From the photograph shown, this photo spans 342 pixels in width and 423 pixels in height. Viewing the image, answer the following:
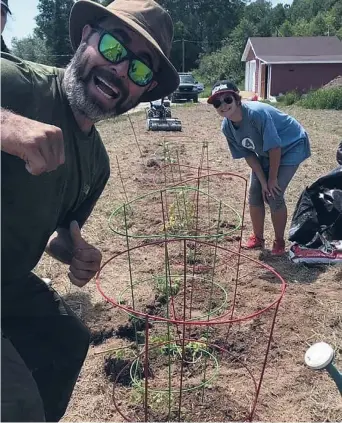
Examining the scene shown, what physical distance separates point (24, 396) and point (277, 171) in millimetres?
2997

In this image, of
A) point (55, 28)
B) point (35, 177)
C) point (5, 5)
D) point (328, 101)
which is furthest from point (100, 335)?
point (55, 28)

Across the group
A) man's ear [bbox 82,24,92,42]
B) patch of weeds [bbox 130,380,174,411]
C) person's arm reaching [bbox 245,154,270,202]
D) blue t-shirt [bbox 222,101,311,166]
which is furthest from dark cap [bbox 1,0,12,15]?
person's arm reaching [bbox 245,154,270,202]

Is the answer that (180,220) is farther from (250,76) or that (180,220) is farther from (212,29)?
(212,29)

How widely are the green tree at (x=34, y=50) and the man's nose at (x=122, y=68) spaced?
47.5m

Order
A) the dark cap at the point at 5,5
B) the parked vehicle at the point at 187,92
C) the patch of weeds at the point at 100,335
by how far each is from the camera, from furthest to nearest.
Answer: the parked vehicle at the point at 187,92 → the patch of weeds at the point at 100,335 → the dark cap at the point at 5,5

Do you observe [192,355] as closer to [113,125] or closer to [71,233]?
[71,233]

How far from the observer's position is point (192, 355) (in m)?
2.96

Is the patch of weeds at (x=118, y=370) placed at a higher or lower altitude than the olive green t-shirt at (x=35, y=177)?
lower

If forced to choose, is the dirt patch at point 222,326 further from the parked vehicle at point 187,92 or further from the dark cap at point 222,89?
the parked vehicle at point 187,92

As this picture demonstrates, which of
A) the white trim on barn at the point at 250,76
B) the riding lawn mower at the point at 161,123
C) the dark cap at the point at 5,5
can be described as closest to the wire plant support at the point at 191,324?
the dark cap at the point at 5,5

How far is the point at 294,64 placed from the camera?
30.9 metres

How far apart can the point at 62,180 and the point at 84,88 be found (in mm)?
341

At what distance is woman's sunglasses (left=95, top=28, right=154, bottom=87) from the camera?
1935 millimetres

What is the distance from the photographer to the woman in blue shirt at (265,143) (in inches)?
156
